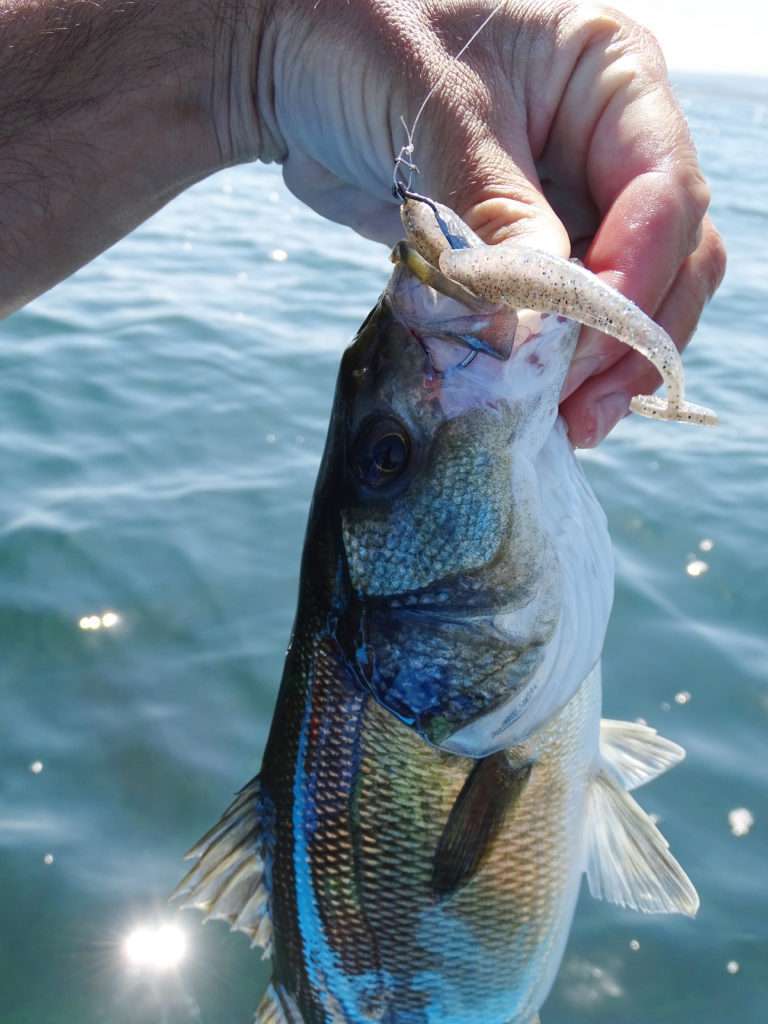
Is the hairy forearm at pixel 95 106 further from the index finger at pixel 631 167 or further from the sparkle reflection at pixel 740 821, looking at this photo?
the sparkle reflection at pixel 740 821

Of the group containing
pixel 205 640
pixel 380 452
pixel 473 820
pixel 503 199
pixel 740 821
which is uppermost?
pixel 503 199

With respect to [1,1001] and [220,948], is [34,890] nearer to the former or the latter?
[1,1001]

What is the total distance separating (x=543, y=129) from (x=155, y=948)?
110 inches

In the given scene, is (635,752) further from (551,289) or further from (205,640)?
(205,640)

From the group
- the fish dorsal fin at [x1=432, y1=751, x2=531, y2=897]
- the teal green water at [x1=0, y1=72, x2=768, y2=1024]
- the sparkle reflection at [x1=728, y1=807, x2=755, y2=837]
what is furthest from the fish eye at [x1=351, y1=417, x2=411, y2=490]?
the sparkle reflection at [x1=728, y1=807, x2=755, y2=837]

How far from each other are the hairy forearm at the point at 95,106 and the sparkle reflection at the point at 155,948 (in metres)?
2.10

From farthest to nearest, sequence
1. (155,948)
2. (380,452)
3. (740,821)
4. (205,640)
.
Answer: (205,640), (740,821), (155,948), (380,452)

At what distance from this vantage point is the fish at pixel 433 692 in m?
1.81

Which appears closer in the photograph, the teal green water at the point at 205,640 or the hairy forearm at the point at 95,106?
the hairy forearm at the point at 95,106

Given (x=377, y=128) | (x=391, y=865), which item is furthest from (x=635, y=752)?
(x=377, y=128)

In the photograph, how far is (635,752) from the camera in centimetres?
247

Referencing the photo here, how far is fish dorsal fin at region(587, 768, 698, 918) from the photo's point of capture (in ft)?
7.59

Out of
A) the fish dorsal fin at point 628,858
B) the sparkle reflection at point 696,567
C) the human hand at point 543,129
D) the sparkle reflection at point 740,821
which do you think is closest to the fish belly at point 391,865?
the fish dorsal fin at point 628,858

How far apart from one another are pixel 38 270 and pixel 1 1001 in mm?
2240
